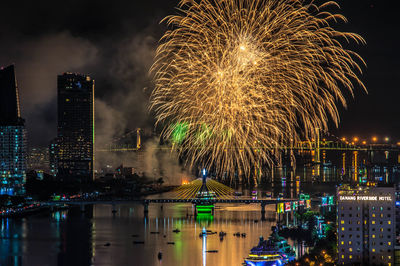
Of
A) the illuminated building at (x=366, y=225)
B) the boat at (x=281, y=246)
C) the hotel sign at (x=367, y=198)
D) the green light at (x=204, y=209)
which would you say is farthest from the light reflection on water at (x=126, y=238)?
the hotel sign at (x=367, y=198)

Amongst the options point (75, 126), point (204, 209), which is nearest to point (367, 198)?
point (204, 209)

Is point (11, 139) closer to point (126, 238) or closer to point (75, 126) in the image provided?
point (75, 126)

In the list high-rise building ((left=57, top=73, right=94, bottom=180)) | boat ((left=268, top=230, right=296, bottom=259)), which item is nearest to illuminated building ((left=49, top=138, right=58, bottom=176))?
high-rise building ((left=57, top=73, right=94, bottom=180))

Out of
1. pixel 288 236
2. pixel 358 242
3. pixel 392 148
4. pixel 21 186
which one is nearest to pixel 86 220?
pixel 288 236

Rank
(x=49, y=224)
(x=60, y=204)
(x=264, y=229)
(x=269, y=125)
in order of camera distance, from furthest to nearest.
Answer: (x=60, y=204), (x=49, y=224), (x=264, y=229), (x=269, y=125)

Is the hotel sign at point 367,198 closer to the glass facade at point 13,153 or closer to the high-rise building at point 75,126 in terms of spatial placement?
the glass facade at point 13,153

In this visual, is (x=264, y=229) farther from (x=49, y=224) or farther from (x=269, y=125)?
(x=269, y=125)
